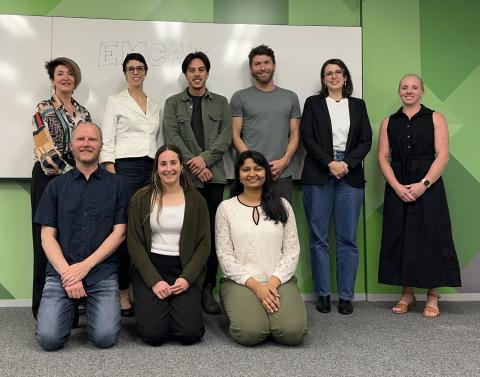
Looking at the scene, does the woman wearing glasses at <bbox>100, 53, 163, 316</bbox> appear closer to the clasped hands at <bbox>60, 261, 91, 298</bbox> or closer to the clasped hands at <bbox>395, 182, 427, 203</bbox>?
the clasped hands at <bbox>60, 261, 91, 298</bbox>

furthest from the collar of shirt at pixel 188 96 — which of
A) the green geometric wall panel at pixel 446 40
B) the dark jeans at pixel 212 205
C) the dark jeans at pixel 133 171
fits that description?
the green geometric wall panel at pixel 446 40

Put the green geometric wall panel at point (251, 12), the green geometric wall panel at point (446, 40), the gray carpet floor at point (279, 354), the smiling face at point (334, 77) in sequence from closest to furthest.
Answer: the gray carpet floor at point (279, 354), the smiling face at point (334, 77), the green geometric wall panel at point (251, 12), the green geometric wall panel at point (446, 40)

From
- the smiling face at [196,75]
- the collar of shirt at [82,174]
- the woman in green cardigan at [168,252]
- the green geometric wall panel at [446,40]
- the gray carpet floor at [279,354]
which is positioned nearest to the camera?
the gray carpet floor at [279,354]

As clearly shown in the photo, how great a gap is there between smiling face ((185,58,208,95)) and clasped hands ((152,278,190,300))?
1278 mm

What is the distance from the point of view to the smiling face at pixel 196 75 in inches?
113

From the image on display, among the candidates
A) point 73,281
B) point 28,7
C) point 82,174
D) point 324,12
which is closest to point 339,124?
point 324,12

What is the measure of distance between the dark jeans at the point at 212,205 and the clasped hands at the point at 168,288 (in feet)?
1.95

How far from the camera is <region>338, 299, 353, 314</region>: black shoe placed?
114 inches

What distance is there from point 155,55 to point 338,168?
150cm

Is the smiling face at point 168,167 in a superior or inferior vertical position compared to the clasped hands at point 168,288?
superior

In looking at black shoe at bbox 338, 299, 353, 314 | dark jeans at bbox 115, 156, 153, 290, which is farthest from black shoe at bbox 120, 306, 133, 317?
black shoe at bbox 338, 299, 353, 314

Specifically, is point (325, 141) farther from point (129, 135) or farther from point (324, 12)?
point (129, 135)

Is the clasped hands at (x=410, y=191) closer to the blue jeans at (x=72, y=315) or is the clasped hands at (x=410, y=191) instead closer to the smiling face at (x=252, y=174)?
the smiling face at (x=252, y=174)

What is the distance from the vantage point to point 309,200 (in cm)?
303
